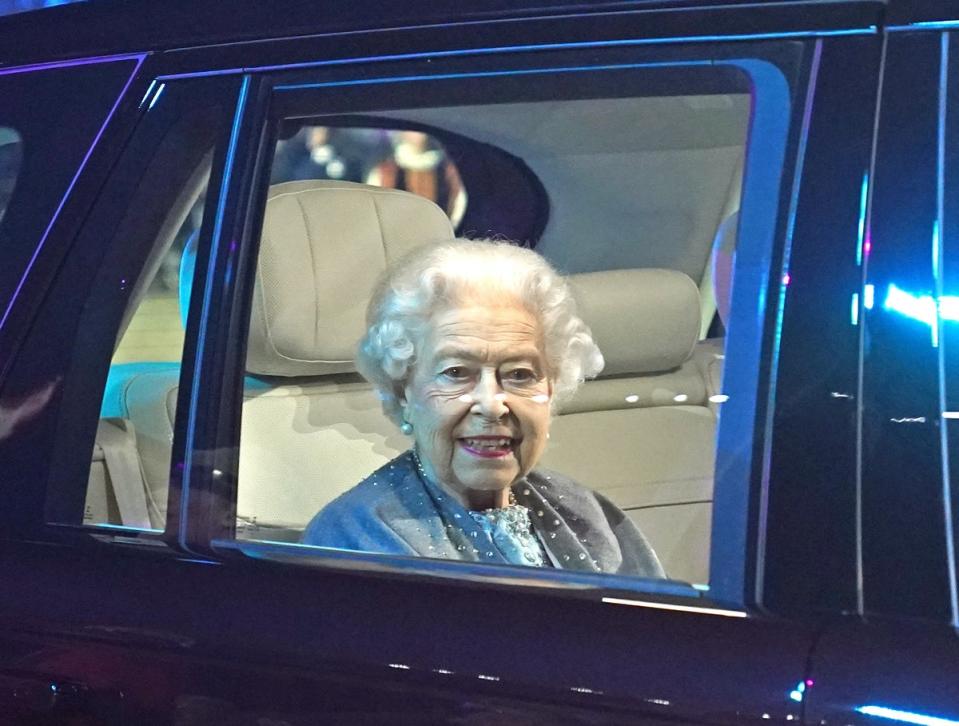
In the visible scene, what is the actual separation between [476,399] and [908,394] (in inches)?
31.1

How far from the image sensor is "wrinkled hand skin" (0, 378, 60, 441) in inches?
60.8

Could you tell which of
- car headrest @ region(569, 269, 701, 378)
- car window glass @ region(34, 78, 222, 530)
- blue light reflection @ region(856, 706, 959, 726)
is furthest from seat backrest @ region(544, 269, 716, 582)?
car window glass @ region(34, 78, 222, 530)

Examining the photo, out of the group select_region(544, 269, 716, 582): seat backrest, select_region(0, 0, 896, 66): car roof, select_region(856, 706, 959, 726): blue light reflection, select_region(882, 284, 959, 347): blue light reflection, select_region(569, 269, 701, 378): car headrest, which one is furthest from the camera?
select_region(569, 269, 701, 378): car headrest

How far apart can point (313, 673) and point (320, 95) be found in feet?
2.29

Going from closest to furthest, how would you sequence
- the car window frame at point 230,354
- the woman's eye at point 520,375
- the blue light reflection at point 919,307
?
1. the blue light reflection at point 919,307
2. the car window frame at point 230,354
3. the woman's eye at point 520,375

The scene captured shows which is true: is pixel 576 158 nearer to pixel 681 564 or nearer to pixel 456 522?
pixel 456 522

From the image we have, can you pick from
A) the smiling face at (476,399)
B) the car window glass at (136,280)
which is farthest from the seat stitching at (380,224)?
the car window glass at (136,280)

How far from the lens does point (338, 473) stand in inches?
77.1

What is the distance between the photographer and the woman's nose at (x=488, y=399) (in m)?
1.84

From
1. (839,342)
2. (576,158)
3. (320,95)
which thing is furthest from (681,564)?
(576,158)

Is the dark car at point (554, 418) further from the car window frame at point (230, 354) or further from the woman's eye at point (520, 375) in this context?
the woman's eye at point (520, 375)

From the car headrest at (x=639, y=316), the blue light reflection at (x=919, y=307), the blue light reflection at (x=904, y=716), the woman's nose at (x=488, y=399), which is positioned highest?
the car headrest at (x=639, y=316)

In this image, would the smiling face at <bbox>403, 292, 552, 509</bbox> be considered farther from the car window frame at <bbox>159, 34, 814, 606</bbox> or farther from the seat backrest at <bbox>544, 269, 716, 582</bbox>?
the car window frame at <bbox>159, 34, 814, 606</bbox>

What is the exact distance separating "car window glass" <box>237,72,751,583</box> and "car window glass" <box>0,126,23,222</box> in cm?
34
